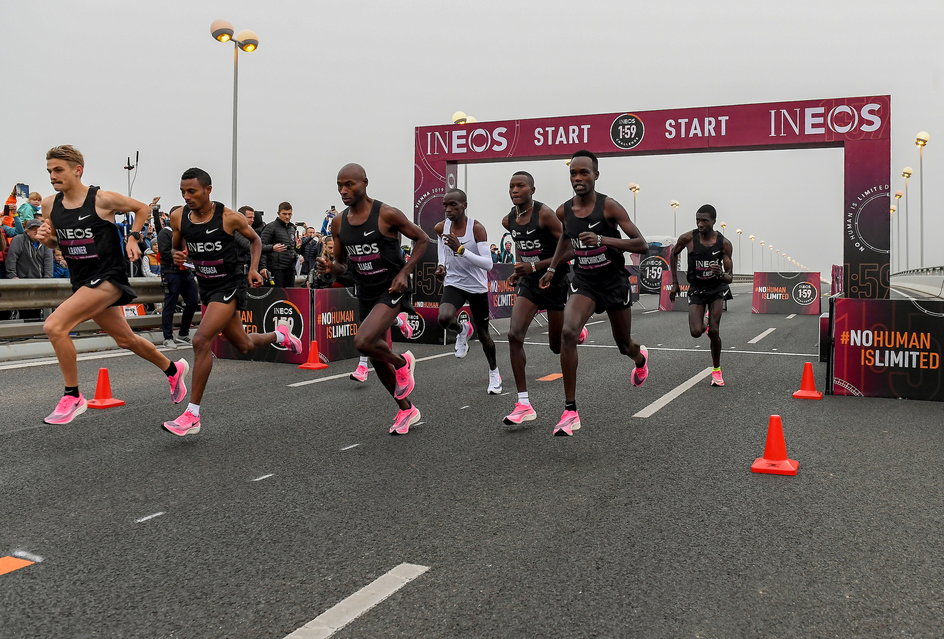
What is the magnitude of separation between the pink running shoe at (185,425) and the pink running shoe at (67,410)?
3.02ft

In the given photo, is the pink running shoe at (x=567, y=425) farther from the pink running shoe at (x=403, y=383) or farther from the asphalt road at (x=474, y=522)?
the pink running shoe at (x=403, y=383)

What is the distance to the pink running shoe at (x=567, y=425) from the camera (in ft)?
19.0

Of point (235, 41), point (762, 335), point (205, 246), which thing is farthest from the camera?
point (235, 41)

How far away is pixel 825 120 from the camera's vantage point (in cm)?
1473

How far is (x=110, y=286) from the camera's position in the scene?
6477 millimetres

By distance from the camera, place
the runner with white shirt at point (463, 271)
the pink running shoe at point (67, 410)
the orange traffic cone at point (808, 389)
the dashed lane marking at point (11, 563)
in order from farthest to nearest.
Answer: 1. the runner with white shirt at point (463, 271)
2. the orange traffic cone at point (808, 389)
3. the pink running shoe at point (67, 410)
4. the dashed lane marking at point (11, 563)

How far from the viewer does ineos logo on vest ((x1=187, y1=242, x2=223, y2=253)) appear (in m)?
6.30

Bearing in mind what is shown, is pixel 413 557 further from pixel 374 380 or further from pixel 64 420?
pixel 374 380

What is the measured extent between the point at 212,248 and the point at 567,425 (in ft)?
10.3

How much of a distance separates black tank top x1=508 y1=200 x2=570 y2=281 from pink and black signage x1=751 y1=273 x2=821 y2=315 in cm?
2133

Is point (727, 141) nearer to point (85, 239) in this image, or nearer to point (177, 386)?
point (177, 386)

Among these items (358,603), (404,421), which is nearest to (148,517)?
(358,603)

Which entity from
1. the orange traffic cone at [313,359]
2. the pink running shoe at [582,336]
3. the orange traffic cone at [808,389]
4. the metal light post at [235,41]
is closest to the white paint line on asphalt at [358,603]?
the pink running shoe at [582,336]

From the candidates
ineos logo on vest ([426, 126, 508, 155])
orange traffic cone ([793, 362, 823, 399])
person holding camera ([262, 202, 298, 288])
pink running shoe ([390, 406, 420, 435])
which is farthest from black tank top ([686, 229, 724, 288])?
ineos logo on vest ([426, 126, 508, 155])
